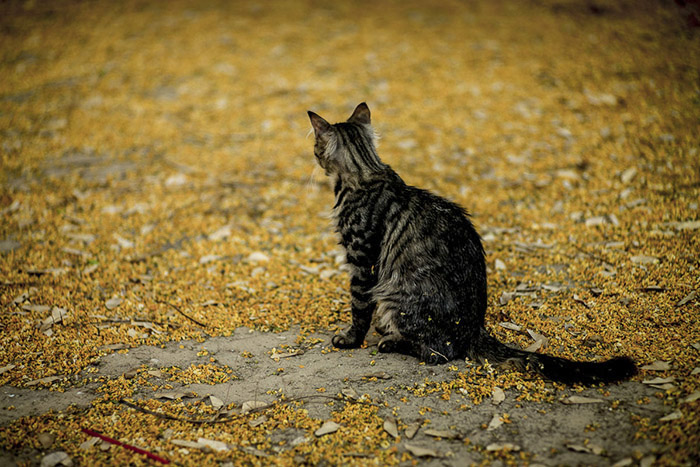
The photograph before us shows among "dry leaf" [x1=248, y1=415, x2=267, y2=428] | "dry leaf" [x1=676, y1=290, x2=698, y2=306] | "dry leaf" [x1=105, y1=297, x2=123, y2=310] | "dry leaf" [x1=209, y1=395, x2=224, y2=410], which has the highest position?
"dry leaf" [x1=676, y1=290, x2=698, y2=306]

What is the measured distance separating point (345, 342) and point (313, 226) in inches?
108

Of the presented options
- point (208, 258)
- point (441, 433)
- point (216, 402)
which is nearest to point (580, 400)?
point (441, 433)

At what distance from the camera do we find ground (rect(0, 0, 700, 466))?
3572mm

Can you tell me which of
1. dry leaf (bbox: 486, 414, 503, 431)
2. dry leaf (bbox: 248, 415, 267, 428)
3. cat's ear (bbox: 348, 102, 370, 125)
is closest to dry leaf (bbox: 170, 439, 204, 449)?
dry leaf (bbox: 248, 415, 267, 428)

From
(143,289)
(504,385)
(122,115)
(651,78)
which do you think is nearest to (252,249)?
(143,289)

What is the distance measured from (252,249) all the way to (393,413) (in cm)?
338

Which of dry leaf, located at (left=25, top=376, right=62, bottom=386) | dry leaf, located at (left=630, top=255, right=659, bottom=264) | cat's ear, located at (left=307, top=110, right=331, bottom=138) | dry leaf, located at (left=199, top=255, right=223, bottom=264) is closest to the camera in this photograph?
dry leaf, located at (left=25, top=376, right=62, bottom=386)

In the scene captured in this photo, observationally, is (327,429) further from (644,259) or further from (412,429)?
(644,259)

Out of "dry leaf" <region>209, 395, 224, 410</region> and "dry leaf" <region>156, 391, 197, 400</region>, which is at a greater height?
"dry leaf" <region>209, 395, 224, 410</region>

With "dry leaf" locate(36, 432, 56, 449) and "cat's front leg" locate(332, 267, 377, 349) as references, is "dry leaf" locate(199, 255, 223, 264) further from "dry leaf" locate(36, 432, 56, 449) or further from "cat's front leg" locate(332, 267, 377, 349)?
"dry leaf" locate(36, 432, 56, 449)

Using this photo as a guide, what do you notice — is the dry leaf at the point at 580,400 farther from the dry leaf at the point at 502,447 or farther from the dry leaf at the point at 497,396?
the dry leaf at the point at 502,447

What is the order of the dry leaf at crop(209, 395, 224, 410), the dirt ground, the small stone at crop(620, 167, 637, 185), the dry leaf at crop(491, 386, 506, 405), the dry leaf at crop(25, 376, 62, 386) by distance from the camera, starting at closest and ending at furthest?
the dirt ground → the dry leaf at crop(491, 386, 506, 405) → the dry leaf at crop(209, 395, 224, 410) → the dry leaf at crop(25, 376, 62, 386) → the small stone at crop(620, 167, 637, 185)

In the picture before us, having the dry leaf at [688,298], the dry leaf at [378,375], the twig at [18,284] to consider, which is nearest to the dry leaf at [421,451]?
the dry leaf at [378,375]

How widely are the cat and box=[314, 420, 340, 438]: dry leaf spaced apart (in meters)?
1.03
